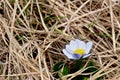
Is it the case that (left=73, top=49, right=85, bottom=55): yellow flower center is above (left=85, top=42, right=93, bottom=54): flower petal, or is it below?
below

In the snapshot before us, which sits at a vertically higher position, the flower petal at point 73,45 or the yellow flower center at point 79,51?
the flower petal at point 73,45

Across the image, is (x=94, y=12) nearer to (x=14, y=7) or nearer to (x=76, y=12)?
(x=76, y=12)

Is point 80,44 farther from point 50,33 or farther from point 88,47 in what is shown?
point 50,33

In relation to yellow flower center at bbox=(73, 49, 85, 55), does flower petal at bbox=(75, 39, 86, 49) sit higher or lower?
higher

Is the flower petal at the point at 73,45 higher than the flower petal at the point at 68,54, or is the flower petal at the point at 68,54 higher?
the flower petal at the point at 73,45

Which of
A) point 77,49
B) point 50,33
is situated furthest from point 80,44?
point 50,33

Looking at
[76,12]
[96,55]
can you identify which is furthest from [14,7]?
[96,55]
